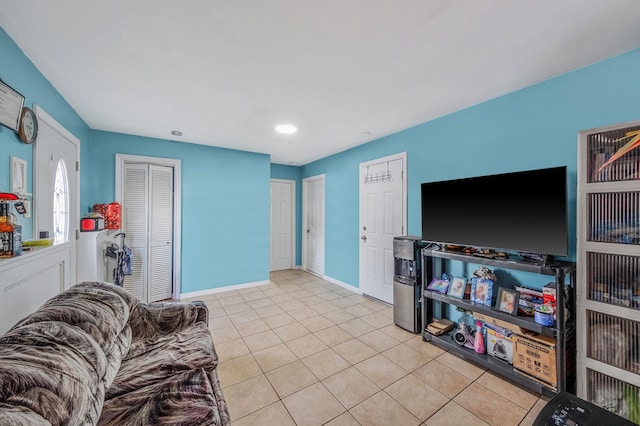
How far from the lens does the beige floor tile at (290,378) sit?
6.40 feet

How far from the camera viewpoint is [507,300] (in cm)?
213

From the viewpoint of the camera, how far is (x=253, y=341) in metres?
2.65

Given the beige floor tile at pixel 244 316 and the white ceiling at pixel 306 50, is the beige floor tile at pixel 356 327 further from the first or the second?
the white ceiling at pixel 306 50

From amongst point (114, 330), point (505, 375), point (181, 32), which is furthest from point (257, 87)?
point (505, 375)

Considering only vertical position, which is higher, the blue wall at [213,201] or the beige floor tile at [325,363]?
the blue wall at [213,201]

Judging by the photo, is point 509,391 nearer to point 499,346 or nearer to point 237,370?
point 499,346

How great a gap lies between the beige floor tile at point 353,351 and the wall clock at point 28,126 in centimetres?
293

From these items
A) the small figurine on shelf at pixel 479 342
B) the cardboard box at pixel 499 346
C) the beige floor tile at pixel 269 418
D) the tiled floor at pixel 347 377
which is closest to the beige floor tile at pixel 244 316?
the tiled floor at pixel 347 377

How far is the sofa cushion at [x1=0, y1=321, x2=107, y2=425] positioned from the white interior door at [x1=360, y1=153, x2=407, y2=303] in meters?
3.15

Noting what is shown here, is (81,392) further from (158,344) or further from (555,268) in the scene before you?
(555,268)

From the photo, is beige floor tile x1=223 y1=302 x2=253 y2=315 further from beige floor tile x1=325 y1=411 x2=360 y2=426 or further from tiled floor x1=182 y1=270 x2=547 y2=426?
beige floor tile x1=325 y1=411 x2=360 y2=426

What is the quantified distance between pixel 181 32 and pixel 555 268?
9.58ft

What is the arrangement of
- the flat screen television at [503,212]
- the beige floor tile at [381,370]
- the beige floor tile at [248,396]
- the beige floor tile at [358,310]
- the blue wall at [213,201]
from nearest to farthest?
the beige floor tile at [248,396]
the flat screen television at [503,212]
the beige floor tile at [381,370]
the beige floor tile at [358,310]
the blue wall at [213,201]

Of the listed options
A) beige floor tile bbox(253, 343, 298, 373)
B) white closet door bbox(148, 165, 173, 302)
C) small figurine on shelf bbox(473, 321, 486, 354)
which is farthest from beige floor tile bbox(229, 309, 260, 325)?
small figurine on shelf bbox(473, 321, 486, 354)
